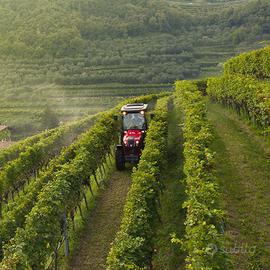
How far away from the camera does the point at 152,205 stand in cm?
1113

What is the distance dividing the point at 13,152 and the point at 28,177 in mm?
6218

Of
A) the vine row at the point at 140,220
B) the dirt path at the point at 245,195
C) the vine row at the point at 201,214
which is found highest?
the vine row at the point at 201,214

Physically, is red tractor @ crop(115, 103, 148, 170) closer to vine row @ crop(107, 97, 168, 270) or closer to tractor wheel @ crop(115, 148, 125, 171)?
tractor wheel @ crop(115, 148, 125, 171)

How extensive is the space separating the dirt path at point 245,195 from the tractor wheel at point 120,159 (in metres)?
4.15

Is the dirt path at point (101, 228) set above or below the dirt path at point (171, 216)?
below

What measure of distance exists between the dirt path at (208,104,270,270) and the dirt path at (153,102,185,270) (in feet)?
4.63

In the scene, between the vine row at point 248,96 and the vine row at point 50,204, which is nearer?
the vine row at point 50,204

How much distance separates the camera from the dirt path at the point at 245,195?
31.9 ft

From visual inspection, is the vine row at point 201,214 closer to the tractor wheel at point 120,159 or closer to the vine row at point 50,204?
the vine row at point 50,204

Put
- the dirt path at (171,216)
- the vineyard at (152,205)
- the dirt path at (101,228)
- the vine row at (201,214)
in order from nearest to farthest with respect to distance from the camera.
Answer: the vine row at (201,214) < the vineyard at (152,205) < the dirt path at (171,216) < the dirt path at (101,228)

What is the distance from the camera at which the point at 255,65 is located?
28703 millimetres

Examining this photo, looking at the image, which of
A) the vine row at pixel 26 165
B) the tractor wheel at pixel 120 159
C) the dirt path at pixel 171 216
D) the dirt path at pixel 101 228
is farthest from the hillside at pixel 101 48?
the dirt path at pixel 101 228

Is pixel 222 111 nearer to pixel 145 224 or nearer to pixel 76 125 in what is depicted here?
pixel 76 125

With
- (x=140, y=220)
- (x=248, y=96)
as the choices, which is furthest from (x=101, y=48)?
(x=140, y=220)
